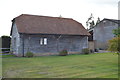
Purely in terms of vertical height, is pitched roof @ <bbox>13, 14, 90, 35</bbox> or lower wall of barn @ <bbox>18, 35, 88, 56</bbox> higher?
pitched roof @ <bbox>13, 14, 90, 35</bbox>

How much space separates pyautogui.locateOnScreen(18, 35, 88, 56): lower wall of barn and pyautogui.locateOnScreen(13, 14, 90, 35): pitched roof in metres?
0.74

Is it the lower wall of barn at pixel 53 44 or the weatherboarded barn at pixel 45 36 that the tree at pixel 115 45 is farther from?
the lower wall of barn at pixel 53 44

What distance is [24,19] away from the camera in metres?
20.7

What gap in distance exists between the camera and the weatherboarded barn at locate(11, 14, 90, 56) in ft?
59.9

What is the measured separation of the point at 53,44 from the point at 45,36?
1702 mm

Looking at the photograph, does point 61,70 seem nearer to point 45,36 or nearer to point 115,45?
point 115,45

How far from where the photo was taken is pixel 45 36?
63.2ft

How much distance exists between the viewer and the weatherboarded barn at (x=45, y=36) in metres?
18.2

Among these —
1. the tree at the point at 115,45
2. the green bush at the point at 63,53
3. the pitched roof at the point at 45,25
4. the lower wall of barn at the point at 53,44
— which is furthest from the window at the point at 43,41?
the tree at the point at 115,45

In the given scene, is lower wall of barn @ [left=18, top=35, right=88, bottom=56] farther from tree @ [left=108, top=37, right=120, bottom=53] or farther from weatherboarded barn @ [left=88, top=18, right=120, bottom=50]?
weatherboarded barn @ [left=88, top=18, right=120, bottom=50]

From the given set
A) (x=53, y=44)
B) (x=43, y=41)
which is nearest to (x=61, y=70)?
(x=43, y=41)

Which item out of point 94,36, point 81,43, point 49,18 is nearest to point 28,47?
point 49,18

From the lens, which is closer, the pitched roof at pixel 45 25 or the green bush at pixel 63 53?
the pitched roof at pixel 45 25

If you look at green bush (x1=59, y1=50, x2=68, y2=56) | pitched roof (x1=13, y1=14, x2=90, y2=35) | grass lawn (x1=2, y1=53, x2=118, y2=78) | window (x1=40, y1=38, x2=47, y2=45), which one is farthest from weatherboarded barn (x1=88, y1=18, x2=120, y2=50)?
grass lawn (x1=2, y1=53, x2=118, y2=78)
